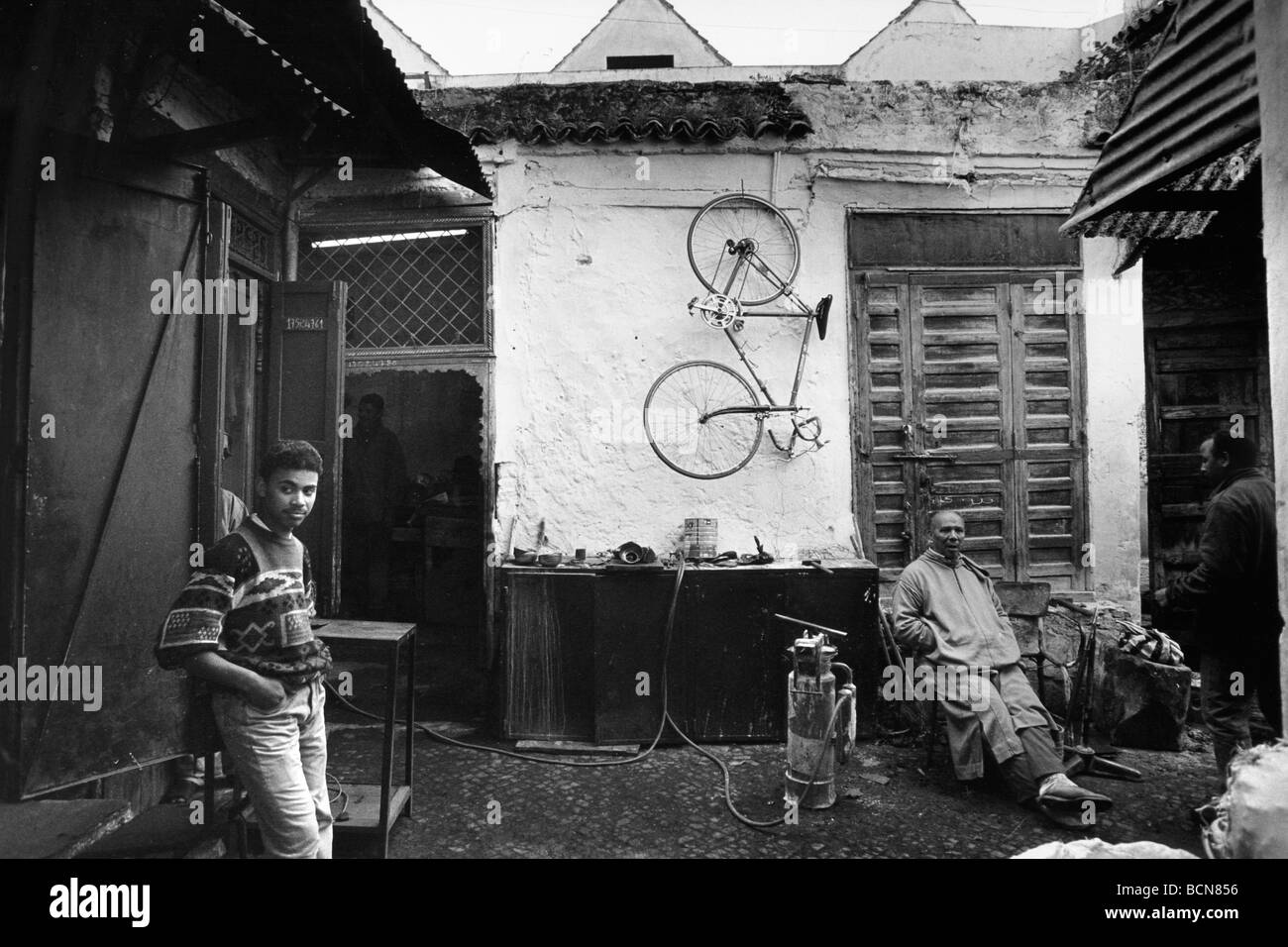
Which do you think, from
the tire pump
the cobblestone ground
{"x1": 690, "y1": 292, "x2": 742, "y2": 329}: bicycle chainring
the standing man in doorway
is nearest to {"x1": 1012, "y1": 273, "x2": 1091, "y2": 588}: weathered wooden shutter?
the cobblestone ground

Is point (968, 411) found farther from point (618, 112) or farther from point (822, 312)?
point (618, 112)

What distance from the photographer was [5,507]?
3.42m

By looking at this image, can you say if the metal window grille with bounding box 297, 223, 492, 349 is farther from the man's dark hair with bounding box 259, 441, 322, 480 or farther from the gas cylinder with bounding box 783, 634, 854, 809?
the gas cylinder with bounding box 783, 634, 854, 809

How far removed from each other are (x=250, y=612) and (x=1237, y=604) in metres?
5.14

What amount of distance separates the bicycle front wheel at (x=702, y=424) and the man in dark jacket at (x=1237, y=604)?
3005 mm

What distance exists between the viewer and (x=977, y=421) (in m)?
5.89

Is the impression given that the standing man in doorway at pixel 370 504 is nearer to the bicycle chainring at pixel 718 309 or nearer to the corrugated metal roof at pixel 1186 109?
the bicycle chainring at pixel 718 309

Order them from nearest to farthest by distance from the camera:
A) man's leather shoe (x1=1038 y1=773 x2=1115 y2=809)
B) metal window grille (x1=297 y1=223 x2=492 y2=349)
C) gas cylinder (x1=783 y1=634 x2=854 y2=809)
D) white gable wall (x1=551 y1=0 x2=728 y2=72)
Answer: man's leather shoe (x1=1038 y1=773 x2=1115 y2=809)
gas cylinder (x1=783 y1=634 x2=854 y2=809)
metal window grille (x1=297 y1=223 x2=492 y2=349)
white gable wall (x1=551 y1=0 x2=728 y2=72)

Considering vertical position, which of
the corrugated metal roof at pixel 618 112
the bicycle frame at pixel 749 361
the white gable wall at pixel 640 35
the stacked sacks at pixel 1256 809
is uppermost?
the white gable wall at pixel 640 35

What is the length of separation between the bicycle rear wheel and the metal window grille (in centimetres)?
183

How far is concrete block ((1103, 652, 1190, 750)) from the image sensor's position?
505 cm

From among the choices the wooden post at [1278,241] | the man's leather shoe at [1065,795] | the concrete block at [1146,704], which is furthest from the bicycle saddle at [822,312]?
the man's leather shoe at [1065,795]

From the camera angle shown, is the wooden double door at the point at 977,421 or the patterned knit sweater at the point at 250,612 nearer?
the patterned knit sweater at the point at 250,612

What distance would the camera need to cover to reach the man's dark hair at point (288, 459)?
2777 millimetres
